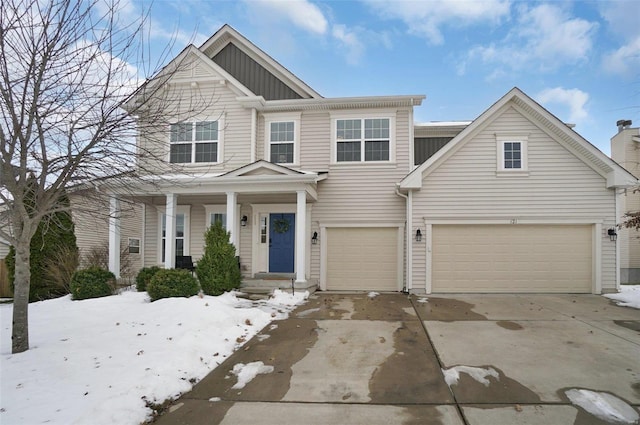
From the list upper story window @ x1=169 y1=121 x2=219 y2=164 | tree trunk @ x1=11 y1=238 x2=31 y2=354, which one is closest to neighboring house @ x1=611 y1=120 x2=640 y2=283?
upper story window @ x1=169 y1=121 x2=219 y2=164

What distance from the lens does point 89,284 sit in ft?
29.3

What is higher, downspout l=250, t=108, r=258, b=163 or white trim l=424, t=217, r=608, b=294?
downspout l=250, t=108, r=258, b=163

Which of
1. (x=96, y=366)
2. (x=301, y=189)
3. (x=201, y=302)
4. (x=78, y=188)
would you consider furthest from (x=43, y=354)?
(x=301, y=189)

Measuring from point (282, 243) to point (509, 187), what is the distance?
7203 millimetres

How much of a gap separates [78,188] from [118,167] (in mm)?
722

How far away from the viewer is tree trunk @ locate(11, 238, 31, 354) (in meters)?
4.64

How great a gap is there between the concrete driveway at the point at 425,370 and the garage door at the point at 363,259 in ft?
11.6

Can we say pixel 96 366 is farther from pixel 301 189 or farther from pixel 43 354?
pixel 301 189

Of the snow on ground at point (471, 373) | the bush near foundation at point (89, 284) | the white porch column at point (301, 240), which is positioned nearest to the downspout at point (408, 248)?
the white porch column at point (301, 240)

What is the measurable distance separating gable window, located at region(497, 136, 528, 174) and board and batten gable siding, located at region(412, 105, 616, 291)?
15 cm

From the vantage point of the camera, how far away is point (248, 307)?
7.99 m

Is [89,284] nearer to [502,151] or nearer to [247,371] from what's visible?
[247,371]

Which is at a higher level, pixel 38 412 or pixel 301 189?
pixel 301 189

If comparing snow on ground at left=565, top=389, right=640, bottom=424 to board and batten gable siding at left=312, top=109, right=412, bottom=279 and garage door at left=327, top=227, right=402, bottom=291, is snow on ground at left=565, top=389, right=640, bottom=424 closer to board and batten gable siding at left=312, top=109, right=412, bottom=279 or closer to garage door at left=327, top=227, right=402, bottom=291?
garage door at left=327, top=227, right=402, bottom=291
